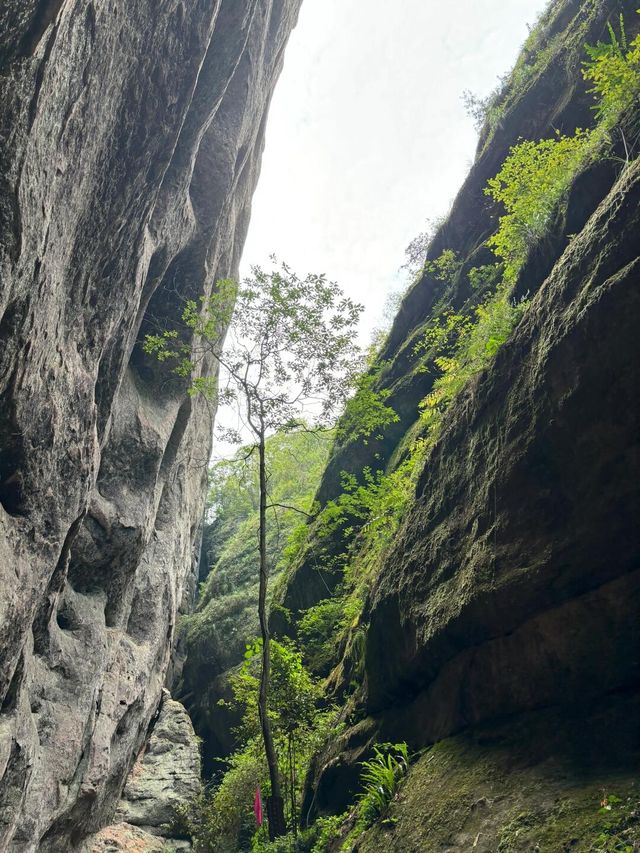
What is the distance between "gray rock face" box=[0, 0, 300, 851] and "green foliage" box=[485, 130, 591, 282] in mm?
5599

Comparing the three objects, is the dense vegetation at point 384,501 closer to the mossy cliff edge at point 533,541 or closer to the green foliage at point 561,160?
the green foliage at point 561,160

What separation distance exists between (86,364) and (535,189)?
704 cm

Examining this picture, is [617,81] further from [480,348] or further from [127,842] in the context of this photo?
[127,842]

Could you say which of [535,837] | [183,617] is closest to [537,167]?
[535,837]

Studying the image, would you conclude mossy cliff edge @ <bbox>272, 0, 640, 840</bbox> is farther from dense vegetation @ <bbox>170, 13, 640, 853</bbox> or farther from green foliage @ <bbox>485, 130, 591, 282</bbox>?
dense vegetation @ <bbox>170, 13, 640, 853</bbox>

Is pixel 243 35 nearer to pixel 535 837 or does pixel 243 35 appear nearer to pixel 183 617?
pixel 535 837

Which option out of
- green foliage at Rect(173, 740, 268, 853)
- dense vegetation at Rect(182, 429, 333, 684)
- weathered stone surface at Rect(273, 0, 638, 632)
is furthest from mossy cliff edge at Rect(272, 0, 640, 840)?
dense vegetation at Rect(182, 429, 333, 684)

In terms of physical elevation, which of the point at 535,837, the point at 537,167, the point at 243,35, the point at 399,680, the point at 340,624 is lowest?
the point at 535,837

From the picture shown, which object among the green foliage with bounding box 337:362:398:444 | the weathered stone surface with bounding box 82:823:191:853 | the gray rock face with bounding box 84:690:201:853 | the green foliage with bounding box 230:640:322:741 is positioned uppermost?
the green foliage with bounding box 337:362:398:444

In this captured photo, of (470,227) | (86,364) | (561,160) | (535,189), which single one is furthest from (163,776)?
(470,227)

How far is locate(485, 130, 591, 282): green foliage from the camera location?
7.76 m

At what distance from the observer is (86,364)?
28.3 feet

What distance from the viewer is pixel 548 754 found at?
520 cm

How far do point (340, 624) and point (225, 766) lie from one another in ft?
29.2
